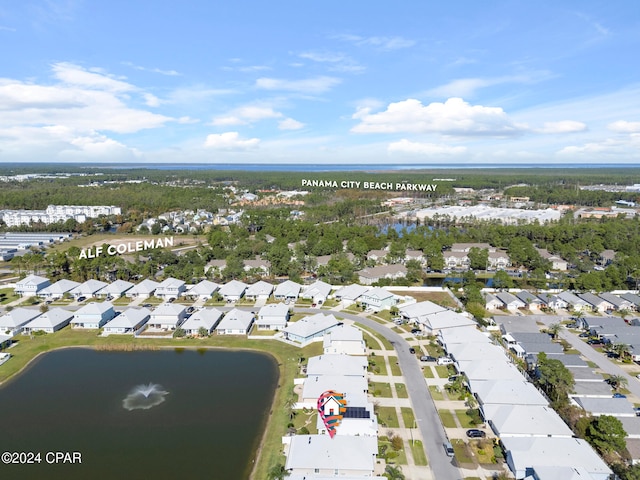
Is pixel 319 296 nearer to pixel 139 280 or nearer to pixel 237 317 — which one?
pixel 237 317

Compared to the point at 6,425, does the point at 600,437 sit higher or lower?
higher

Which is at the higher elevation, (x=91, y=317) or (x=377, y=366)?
(x=91, y=317)

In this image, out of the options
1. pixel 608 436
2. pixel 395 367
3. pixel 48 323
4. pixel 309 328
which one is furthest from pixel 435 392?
pixel 48 323

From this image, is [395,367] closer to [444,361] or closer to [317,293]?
[444,361]

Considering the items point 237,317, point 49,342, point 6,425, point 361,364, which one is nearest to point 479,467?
point 361,364

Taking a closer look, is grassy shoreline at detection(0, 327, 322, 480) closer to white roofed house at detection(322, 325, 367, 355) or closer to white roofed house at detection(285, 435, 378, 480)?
white roofed house at detection(322, 325, 367, 355)

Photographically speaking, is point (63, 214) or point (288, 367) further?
point (63, 214)
